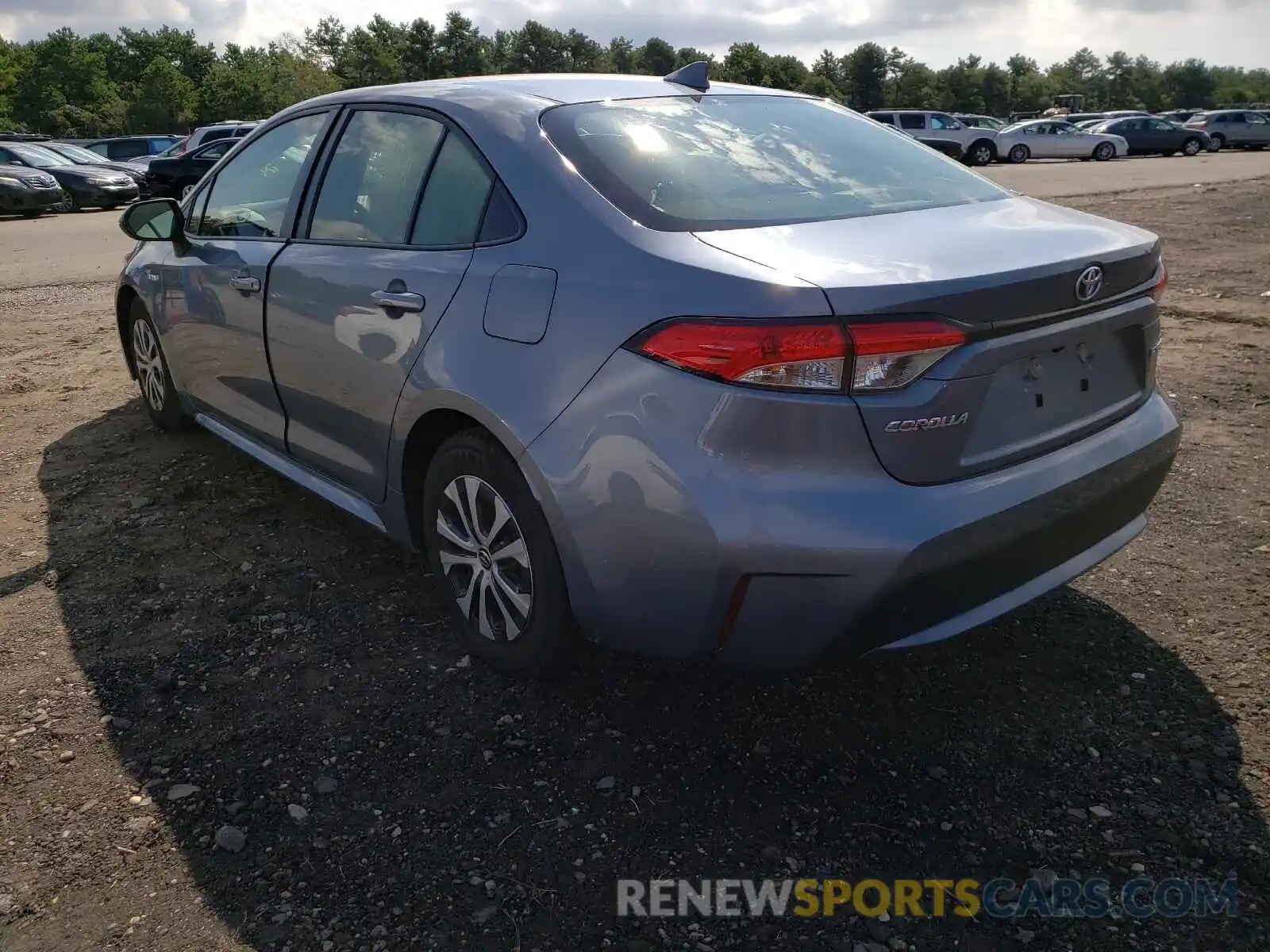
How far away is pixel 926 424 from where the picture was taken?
7.39 ft

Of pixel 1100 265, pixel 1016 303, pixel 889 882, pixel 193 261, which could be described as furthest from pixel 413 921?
pixel 193 261

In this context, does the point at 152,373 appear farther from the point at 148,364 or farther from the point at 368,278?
the point at 368,278

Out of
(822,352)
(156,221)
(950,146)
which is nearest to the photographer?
(822,352)

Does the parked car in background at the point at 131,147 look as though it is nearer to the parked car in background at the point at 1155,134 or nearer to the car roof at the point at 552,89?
the car roof at the point at 552,89

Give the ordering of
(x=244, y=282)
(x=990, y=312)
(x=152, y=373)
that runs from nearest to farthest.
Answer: (x=990, y=312) < (x=244, y=282) < (x=152, y=373)

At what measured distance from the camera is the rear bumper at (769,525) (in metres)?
2.24

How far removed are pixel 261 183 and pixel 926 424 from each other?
3.03 metres

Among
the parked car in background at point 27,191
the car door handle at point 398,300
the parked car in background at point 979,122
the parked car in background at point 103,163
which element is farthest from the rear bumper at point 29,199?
the parked car in background at point 979,122

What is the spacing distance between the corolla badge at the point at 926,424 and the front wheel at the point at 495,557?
95 centimetres

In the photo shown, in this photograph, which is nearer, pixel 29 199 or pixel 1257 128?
pixel 29 199

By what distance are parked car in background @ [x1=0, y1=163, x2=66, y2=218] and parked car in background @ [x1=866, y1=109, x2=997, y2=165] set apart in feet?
78.3

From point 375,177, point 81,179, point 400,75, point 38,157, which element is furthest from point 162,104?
point 375,177

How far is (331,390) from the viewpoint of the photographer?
136 inches

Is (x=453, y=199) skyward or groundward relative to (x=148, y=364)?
skyward
